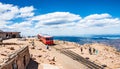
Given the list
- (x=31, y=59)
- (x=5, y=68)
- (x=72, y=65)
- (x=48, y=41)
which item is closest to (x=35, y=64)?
(x=31, y=59)

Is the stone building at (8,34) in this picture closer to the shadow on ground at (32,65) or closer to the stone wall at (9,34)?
the stone wall at (9,34)

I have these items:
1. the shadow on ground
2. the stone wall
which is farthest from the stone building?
the shadow on ground

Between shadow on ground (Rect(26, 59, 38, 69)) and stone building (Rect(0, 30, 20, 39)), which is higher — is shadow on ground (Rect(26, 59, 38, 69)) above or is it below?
below

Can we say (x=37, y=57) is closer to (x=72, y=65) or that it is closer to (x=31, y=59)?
(x=31, y=59)

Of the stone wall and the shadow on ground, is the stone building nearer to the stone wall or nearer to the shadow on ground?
the stone wall

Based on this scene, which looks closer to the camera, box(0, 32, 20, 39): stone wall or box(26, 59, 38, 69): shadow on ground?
box(26, 59, 38, 69): shadow on ground

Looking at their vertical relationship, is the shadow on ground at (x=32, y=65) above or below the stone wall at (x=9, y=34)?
below

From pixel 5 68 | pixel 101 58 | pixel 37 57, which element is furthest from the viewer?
pixel 101 58

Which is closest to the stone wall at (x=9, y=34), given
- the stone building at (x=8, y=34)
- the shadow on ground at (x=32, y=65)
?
the stone building at (x=8, y=34)

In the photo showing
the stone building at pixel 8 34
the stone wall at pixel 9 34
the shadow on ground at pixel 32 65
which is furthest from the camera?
the stone wall at pixel 9 34

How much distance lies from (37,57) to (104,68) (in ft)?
46.7

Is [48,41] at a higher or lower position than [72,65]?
higher

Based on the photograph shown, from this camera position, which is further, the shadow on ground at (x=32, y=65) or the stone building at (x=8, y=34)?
the stone building at (x=8, y=34)

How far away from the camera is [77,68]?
36562mm
